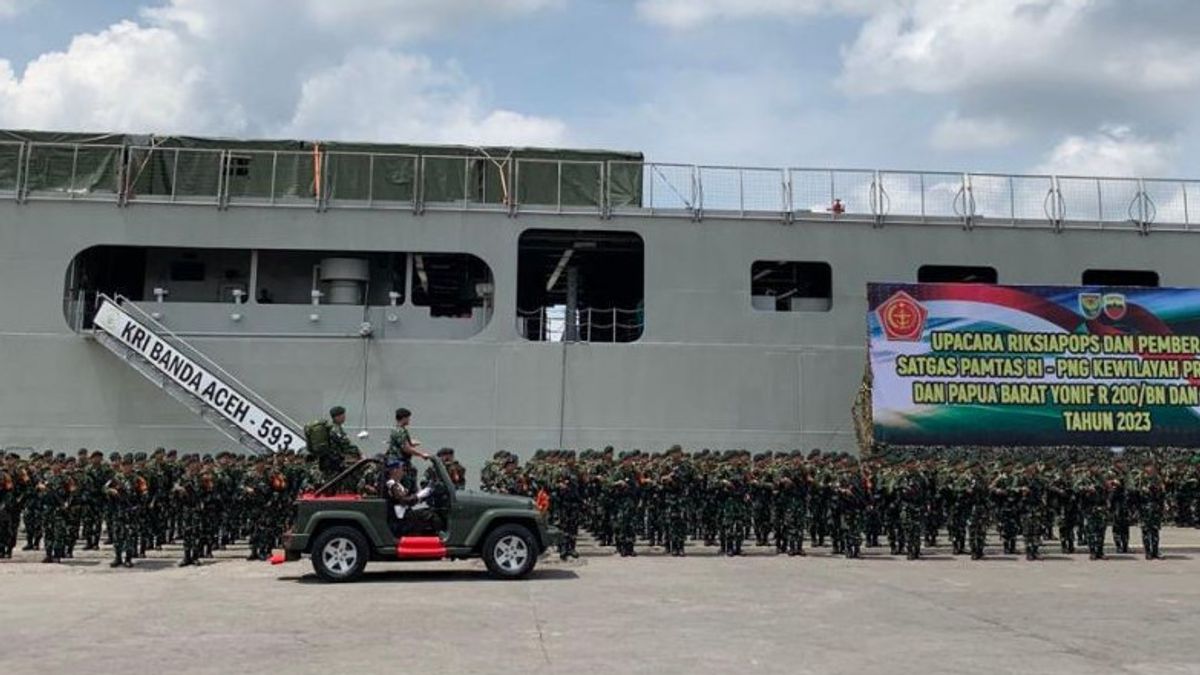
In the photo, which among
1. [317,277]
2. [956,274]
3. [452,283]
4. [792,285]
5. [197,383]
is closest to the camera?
[197,383]

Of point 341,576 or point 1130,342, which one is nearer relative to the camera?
point 341,576

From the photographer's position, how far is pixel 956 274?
20938mm

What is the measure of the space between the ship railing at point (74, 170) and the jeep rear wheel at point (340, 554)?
11.6m

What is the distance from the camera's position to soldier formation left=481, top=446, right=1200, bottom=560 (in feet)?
44.5

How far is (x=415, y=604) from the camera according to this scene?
8750mm

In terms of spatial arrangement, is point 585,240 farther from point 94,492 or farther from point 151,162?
point 94,492

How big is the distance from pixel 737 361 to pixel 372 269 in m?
7.63

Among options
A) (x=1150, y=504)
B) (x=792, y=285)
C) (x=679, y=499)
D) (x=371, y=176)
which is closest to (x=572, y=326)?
(x=371, y=176)

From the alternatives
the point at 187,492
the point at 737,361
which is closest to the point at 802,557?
the point at 737,361

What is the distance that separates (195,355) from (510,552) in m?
10.0

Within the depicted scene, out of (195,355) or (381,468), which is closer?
(381,468)

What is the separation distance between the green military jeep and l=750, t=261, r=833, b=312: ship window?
1020cm

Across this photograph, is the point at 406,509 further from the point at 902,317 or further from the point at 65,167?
the point at 65,167

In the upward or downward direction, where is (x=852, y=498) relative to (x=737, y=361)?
downward
